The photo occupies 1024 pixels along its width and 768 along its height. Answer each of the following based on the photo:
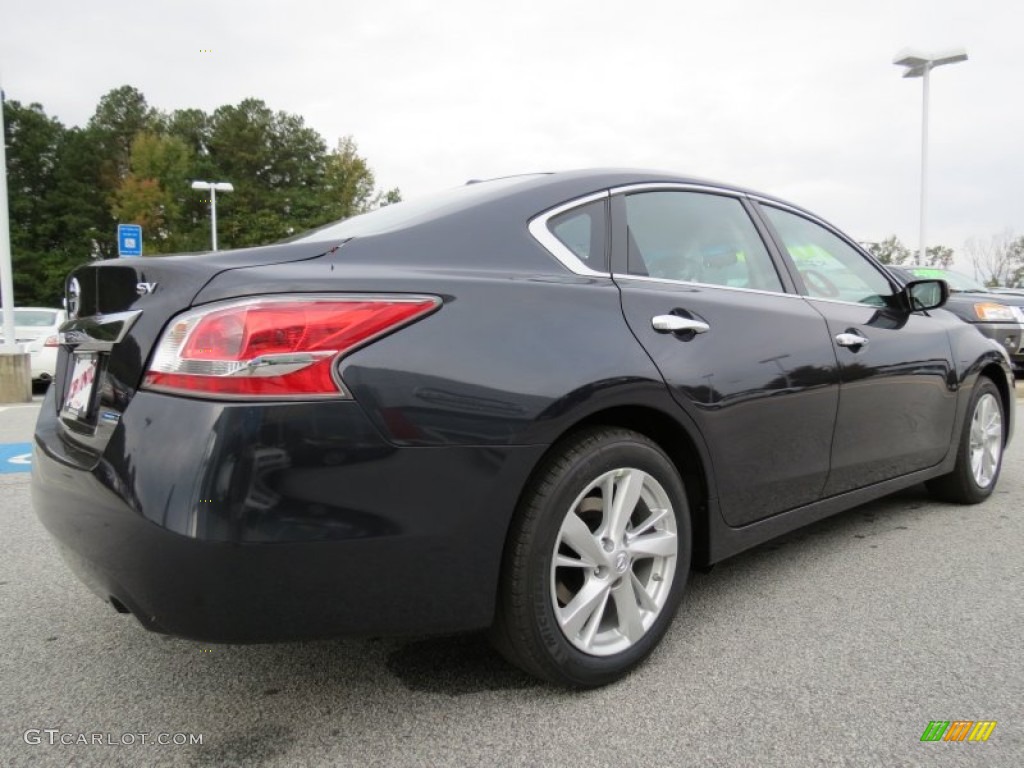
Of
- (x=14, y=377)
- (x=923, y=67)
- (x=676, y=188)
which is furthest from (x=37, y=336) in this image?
(x=923, y=67)

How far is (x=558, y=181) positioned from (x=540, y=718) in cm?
152

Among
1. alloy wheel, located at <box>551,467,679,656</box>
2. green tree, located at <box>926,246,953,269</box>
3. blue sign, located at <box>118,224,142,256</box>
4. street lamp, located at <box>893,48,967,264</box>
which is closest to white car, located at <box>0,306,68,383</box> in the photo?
blue sign, located at <box>118,224,142,256</box>

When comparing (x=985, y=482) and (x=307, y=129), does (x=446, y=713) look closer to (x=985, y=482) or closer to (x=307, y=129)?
(x=985, y=482)

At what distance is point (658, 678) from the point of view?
7.04ft

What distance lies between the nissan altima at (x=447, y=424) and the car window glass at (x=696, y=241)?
1 cm

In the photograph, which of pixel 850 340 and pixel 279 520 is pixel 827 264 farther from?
pixel 279 520

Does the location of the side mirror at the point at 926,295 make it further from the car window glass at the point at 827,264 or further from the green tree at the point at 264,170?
the green tree at the point at 264,170

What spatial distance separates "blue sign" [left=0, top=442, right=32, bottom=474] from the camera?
16.7ft

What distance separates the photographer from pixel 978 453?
399 centimetres

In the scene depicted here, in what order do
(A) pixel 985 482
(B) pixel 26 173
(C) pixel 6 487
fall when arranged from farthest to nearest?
(B) pixel 26 173 → (C) pixel 6 487 → (A) pixel 985 482

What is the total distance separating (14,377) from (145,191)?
3795 centimetres

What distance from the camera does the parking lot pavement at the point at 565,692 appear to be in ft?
5.89

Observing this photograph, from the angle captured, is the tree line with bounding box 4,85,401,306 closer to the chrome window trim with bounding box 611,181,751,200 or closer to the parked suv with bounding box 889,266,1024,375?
the parked suv with bounding box 889,266,1024,375

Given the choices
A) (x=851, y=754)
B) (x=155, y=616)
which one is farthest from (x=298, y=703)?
(x=851, y=754)
